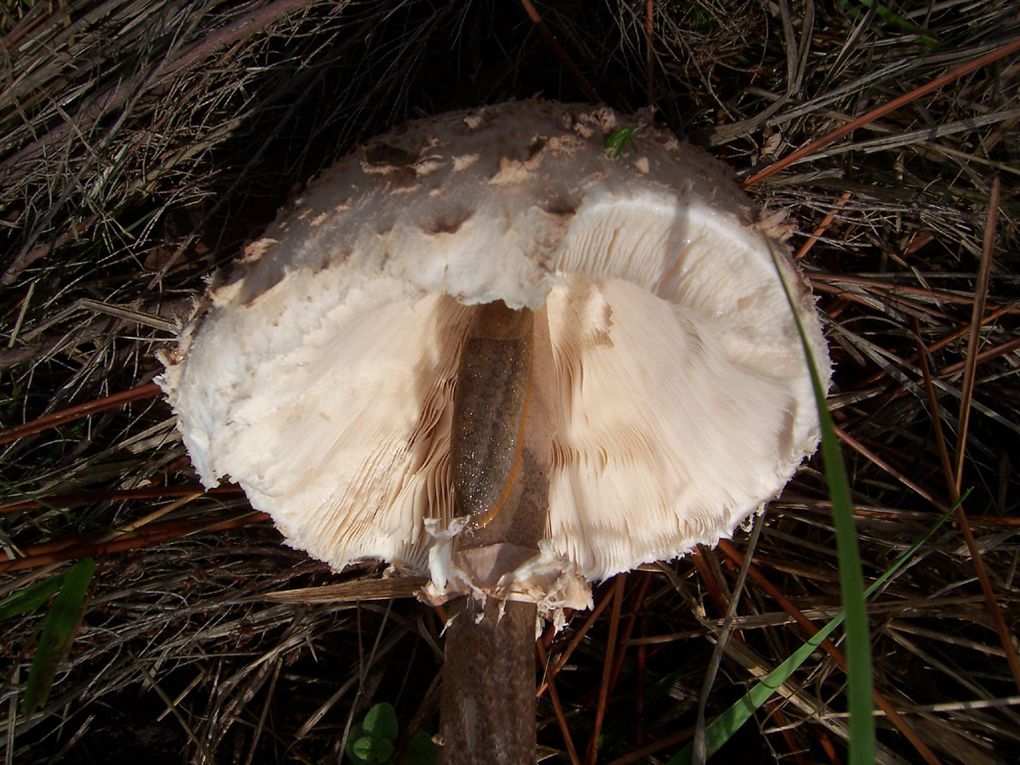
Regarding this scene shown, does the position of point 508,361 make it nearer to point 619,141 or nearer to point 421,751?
point 619,141

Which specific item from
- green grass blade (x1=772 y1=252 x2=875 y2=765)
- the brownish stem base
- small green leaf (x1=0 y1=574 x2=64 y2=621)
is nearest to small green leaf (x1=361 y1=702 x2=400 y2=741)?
the brownish stem base

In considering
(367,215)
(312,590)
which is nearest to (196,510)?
(312,590)

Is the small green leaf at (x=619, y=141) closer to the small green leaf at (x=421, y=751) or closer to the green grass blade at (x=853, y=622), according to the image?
the green grass blade at (x=853, y=622)

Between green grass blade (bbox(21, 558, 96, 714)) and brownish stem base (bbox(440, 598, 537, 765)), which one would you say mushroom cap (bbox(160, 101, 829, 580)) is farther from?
green grass blade (bbox(21, 558, 96, 714))

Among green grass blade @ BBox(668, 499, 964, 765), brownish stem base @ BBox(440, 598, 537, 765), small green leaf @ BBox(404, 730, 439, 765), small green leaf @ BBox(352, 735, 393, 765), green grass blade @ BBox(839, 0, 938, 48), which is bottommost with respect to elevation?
green grass blade @ BBox(668, 499, 964, 765)

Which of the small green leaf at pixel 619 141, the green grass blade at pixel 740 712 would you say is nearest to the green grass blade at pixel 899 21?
the small green leaf at pixel 619 141

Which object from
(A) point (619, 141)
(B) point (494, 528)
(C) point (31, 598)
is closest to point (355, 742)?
(B) point (494, 528)
